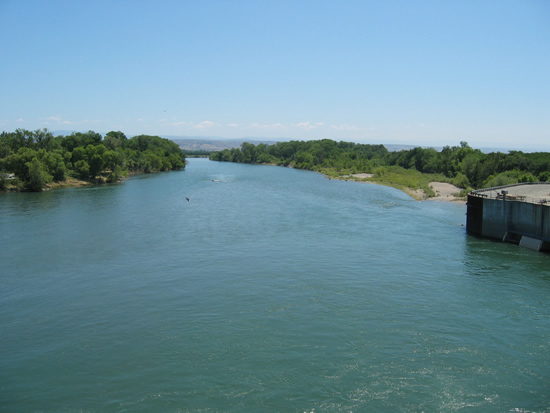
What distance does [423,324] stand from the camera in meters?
17.0

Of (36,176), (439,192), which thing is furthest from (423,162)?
(36,176)

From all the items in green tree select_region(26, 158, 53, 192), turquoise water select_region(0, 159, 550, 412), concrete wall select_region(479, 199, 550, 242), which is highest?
green tree select_region(26, 158, 53, 192)

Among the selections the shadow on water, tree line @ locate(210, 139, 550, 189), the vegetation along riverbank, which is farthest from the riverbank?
the shadow on water

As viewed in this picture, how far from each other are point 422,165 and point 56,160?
79341mm

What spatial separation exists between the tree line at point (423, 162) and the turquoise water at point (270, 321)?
32.7 metres

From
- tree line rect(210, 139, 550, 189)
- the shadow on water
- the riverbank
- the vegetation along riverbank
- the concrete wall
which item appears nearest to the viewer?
the shadow on water

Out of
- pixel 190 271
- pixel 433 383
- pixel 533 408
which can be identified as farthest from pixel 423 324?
pixel 190 271

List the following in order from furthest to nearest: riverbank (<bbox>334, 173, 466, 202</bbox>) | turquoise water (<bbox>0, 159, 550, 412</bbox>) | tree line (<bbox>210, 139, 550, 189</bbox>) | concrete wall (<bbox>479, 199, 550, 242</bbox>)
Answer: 1. tree line (<bbox>210, 139, 550, 189</bbox>)
2. riverbank (<bbox>334, 173, 466, 202</bbox>)
3. concrete wall (<bbox>479, 199, 550, 242</bbox>)
4. turquoise water (<bbox>0, 159, 550, 412</bbox>)

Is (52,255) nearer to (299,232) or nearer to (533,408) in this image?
(299,232)

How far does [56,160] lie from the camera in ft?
221

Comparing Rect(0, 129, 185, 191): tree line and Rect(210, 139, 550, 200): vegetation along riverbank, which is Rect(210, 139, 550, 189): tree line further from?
Rect(0, 129, 185, 191): tree line

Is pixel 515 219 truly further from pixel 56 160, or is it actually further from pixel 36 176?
pixel 56 160

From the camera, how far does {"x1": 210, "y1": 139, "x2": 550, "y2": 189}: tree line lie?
193 ft

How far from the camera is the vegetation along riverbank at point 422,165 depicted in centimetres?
5865
